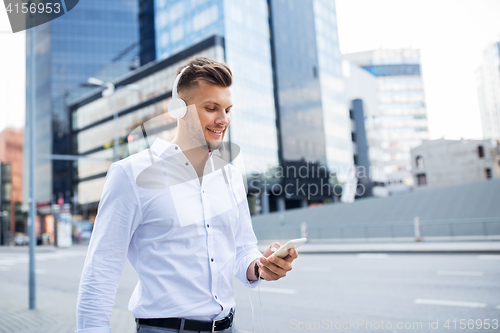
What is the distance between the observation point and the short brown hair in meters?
1.60

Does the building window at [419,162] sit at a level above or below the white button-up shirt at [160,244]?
above

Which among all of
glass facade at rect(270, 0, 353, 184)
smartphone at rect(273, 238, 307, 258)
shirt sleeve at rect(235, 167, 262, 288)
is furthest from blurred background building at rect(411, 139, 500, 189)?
smartphone at rect(273, 238, 307, 258)

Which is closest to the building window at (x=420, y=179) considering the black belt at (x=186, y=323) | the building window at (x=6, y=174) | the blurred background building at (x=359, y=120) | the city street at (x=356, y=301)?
the blurred background building at (x=359, y=120)

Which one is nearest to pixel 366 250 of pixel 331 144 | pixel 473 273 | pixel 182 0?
pixel 473 273

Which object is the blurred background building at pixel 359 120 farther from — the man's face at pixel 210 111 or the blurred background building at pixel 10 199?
the man's face at pixel 210 111

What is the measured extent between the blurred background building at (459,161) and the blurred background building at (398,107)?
53.0m

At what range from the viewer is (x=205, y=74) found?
1.60 meters

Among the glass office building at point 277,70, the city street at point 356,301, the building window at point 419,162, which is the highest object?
the glass office building at point 277,70

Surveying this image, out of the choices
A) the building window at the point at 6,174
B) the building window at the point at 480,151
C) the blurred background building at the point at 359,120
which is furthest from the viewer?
the blurred background building at the point at 359,120

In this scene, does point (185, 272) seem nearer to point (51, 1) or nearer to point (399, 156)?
point (51, 1)

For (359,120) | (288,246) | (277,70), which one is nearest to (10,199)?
(277,70)

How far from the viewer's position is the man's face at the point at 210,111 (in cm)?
160

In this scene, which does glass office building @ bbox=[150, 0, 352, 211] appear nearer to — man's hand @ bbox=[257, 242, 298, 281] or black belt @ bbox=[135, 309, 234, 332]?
man's hand @ bbox=[257, 242, 298, 281]

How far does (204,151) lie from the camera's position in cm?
170
